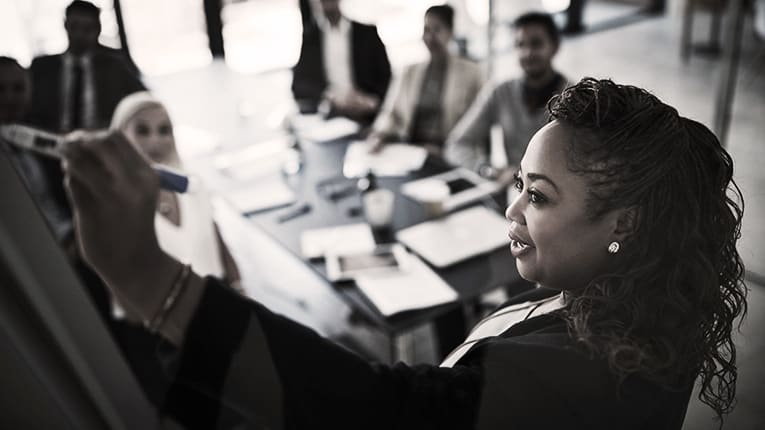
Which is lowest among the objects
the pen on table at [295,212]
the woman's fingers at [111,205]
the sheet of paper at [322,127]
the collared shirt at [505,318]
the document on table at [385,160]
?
the pen on table at [295,212]

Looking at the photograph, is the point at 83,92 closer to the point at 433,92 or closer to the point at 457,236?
the point at 457,236

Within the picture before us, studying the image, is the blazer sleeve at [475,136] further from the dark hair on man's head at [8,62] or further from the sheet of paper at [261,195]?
the dark hair on man's head at [8,62]

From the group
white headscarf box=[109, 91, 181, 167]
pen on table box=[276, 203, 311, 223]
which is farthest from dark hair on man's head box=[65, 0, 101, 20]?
pen on table box=[276, 203, 311, 223]

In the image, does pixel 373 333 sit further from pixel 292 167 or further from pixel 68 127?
pixel 68 127

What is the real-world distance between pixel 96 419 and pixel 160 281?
177mm

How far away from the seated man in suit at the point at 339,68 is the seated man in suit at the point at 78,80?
2.32 m

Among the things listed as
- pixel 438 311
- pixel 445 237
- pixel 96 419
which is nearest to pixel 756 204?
pixel 96 419

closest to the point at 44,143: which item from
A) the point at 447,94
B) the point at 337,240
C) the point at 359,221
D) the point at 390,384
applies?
the point at 390,384

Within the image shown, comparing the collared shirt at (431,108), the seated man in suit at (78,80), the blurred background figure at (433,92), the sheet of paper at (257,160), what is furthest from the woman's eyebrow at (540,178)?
the collared shirt at (431,108)

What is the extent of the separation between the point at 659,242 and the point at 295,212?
181 centimetres

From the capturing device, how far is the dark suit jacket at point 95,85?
72 cm

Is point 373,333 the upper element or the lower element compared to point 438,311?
lower

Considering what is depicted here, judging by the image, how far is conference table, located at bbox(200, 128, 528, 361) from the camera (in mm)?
1700

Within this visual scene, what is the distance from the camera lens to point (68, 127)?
73cm
